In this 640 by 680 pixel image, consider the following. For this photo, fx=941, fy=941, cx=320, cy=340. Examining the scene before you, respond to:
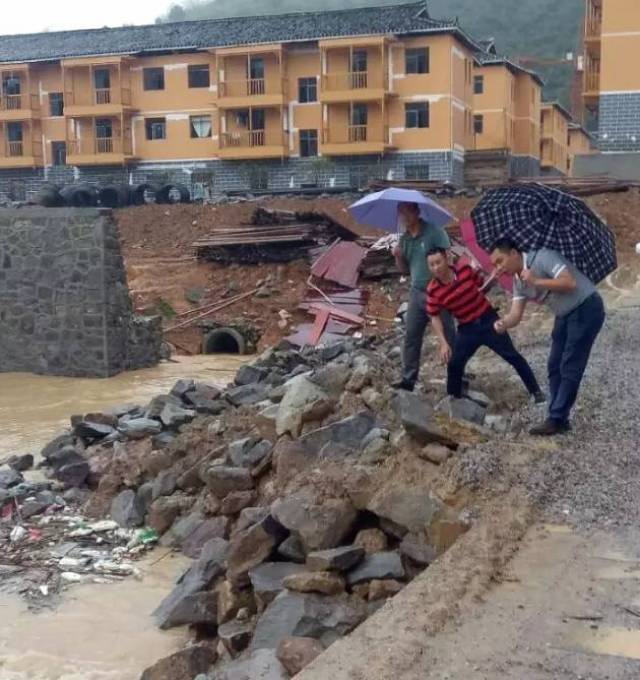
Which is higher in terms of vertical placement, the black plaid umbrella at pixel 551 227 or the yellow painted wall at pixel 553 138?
the yellow painted wall at pixel 553 138

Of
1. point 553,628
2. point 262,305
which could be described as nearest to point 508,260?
point 553,628

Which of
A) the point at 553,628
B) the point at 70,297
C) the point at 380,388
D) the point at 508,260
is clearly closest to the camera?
the point at 553,628

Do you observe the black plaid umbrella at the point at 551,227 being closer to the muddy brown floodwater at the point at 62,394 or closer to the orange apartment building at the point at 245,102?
the muddy brown floodwater at the point at 62,394

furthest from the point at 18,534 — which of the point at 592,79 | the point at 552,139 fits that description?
the point at 552,139

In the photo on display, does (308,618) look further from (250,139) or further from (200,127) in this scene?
(200,127)

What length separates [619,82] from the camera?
26.7 metres

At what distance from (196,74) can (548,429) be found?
36.7m

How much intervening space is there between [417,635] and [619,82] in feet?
84.7

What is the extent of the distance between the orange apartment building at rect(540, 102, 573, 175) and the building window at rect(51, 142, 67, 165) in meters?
25.3

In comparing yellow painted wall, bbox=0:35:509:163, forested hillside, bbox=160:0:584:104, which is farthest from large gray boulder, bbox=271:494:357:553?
forested hillside, bbox=160:0:584:104

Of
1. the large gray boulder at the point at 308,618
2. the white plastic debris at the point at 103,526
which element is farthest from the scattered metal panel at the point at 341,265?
the large gray boulder at the point at 308,618

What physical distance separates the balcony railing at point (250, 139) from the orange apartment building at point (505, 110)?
34.1ft

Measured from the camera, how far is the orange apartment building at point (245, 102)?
37219 millimetres

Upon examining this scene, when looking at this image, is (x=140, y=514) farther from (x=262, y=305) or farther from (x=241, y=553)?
(x=262, y=305)
